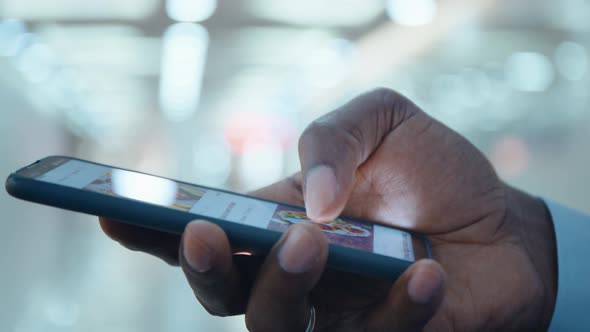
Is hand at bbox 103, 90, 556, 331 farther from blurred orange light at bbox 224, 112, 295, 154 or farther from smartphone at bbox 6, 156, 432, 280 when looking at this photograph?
blurred orange light at bbox 224, 112, 295, 154

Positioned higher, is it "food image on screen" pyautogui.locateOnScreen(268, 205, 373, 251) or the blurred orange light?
"food image on screen" pyautogui.locateOnScreen(268, 205, 373, 251)

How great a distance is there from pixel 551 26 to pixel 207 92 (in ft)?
3.87

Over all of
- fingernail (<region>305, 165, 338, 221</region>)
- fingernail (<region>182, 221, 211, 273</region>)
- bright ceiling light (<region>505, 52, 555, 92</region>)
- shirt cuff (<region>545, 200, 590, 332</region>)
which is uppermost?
bright ceiling light (<region>505, 52, 555, 92</region>)

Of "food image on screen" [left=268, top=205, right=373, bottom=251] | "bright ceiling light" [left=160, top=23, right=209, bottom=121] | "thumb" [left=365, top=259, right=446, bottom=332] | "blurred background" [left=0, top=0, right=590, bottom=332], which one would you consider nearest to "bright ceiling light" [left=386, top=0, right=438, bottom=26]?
"blurred background" [left=0, top=0, right=590, bottom=332]

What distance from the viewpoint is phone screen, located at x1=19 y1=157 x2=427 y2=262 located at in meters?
0.52

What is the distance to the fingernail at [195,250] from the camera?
454mm

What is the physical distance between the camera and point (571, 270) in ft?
2.26

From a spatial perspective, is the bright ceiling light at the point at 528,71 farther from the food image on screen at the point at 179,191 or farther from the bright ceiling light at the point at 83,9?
the food image on screen at the point at 179,191

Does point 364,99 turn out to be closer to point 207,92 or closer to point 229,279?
point 229,279

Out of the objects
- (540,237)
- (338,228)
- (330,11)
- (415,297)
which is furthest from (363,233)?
(330,11)

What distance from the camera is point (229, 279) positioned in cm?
51

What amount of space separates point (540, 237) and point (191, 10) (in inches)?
49.8

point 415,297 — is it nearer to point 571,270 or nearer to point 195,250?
point 195,250

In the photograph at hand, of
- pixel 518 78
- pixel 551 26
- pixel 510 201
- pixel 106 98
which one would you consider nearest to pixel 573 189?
pixel 518 78
